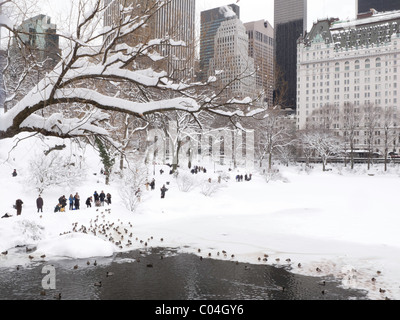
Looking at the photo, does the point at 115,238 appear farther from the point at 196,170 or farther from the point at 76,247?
the point at 196,170

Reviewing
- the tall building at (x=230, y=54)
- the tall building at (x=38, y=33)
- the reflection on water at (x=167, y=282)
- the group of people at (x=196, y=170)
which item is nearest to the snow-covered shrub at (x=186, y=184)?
the group of people at (x=196, y=170)

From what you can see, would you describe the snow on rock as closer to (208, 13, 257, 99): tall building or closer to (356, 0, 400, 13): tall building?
(208, 13, 257, 99): tall building

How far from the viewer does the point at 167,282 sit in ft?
31.5

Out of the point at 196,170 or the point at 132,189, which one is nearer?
the point at 132,189

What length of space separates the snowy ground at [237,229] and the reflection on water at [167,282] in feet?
2.69

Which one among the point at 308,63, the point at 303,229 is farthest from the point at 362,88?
the point at 303,229

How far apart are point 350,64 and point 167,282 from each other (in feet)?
428

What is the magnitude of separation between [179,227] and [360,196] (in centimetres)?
2086

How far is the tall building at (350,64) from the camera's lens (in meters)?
117

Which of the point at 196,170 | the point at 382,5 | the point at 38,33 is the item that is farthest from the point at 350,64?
the point at 38,33

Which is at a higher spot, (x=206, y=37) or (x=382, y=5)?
(x=382, y=5)

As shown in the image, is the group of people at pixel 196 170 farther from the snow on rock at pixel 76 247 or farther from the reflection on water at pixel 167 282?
the reflection on water at pixel 167 282

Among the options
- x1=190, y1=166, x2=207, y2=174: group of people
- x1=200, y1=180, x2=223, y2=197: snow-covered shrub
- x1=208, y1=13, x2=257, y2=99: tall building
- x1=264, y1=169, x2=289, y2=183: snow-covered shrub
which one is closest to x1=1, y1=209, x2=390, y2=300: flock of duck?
x1=208, y1=13, x2=257, y2=99: tall building
